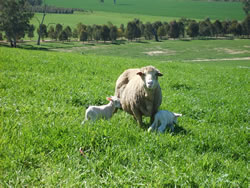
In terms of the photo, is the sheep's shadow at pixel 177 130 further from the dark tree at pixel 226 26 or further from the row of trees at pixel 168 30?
the dark tree at pixel 226 26

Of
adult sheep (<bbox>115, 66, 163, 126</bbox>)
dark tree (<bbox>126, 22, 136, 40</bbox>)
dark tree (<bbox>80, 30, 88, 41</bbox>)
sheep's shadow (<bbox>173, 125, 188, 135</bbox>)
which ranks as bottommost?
sheep's shadow (<bbox>173, 125, 188, 135</bbox>)

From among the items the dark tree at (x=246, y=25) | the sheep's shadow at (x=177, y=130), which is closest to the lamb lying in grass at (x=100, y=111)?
the sheep's shadow at (x=177, y=130)

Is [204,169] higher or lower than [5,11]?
lower

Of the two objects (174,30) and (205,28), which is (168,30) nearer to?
(174,30)

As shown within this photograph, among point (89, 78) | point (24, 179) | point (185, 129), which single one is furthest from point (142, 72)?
point (89, 78)

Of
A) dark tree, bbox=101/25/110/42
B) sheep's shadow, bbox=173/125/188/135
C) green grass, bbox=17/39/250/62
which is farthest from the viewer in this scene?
dark tree, bbox=101/25/110/42

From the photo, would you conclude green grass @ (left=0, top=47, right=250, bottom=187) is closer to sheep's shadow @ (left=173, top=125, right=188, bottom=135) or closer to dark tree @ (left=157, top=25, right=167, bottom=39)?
sheep's shadow @ (left=173, top=125, right=188, bottom=135)

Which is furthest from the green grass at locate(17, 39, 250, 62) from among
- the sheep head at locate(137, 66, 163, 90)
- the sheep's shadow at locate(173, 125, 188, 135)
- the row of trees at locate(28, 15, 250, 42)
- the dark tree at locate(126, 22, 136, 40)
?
the sheep head at locate(137, 66, 163, 90)

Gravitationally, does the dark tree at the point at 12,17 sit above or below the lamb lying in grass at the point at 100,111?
above

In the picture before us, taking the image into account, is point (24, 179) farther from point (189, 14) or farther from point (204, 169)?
point (189, 14)

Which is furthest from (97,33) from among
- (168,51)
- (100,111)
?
(100,111)

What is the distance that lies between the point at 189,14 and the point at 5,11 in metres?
139

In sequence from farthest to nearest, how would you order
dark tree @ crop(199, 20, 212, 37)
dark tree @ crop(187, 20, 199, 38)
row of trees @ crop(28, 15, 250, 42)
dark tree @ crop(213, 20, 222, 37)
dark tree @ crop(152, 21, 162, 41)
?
dark tree @ crop(213, 20, 222, 37) → dark tree @ crop(199, 20, 212, 37) → dark tree @ crop(152, 21, 162, 41) → dark tree @ crop(187, 20, 199, 38) → row of trees @ crop(28, 15, 250, 42)

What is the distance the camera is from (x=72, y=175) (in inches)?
159
